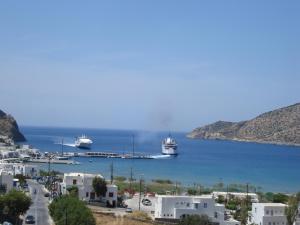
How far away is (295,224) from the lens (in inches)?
1224

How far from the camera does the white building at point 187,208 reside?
104 ft

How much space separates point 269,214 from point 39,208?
12580 mm

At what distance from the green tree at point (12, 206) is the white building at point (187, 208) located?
7.87m

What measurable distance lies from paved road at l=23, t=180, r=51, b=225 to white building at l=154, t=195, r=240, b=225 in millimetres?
6270

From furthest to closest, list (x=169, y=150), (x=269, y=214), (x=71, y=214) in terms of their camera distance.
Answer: (x=169, y=150)
(x=269, y=214)
(x=71, y=214)

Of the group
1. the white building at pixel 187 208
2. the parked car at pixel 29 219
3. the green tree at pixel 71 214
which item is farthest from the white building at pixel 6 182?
the white building at pixel 187 208

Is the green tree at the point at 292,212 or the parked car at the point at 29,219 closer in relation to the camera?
the parked car at the point at 29,219

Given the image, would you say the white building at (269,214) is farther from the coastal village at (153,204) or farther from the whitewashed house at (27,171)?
the whitewashed house at (27,171)

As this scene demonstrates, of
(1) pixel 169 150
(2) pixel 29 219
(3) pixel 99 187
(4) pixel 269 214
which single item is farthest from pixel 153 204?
(1) pixel 169 150

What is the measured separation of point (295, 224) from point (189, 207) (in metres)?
5.71

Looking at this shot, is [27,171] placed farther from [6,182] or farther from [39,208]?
[39,208]

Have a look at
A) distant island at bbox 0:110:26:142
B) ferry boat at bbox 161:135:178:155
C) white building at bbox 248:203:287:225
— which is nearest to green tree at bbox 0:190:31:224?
white building at bbox 248:203:287:225

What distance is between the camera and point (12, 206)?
27.0 m

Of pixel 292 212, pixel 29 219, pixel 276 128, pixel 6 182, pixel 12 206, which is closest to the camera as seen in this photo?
pixel 12 206
